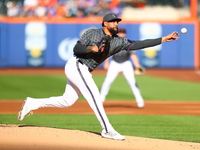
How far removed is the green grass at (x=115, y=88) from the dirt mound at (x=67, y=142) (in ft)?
24.9

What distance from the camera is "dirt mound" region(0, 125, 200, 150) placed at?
260 inches

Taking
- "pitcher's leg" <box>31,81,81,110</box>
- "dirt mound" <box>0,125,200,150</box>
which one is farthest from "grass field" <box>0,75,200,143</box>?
"pitcher's leg" <box>31,81,81,110</box>

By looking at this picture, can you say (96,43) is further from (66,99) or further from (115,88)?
(115,88)

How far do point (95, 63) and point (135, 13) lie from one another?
20993 millimetres

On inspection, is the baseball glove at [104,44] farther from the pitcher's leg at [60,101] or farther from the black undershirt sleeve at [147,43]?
the pitcher's leg at [60,101]

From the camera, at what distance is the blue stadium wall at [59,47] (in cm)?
2708

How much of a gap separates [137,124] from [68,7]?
734 inches

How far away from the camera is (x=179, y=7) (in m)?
28.0

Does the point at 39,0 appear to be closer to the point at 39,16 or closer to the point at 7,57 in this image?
the point at 39,16

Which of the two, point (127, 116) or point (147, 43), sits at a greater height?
point (147, 43)

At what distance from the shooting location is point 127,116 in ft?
36.3

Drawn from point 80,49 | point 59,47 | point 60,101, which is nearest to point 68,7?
point 59,47

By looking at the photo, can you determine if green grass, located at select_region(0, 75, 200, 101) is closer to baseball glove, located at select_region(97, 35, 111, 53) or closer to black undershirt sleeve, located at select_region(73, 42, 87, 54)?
baseball glove, located at select_region(97, 35, 111, 53)

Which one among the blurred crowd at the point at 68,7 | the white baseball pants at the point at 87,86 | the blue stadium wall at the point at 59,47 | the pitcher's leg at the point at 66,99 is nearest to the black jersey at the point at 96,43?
the white baseball pants at the point at 87,86
